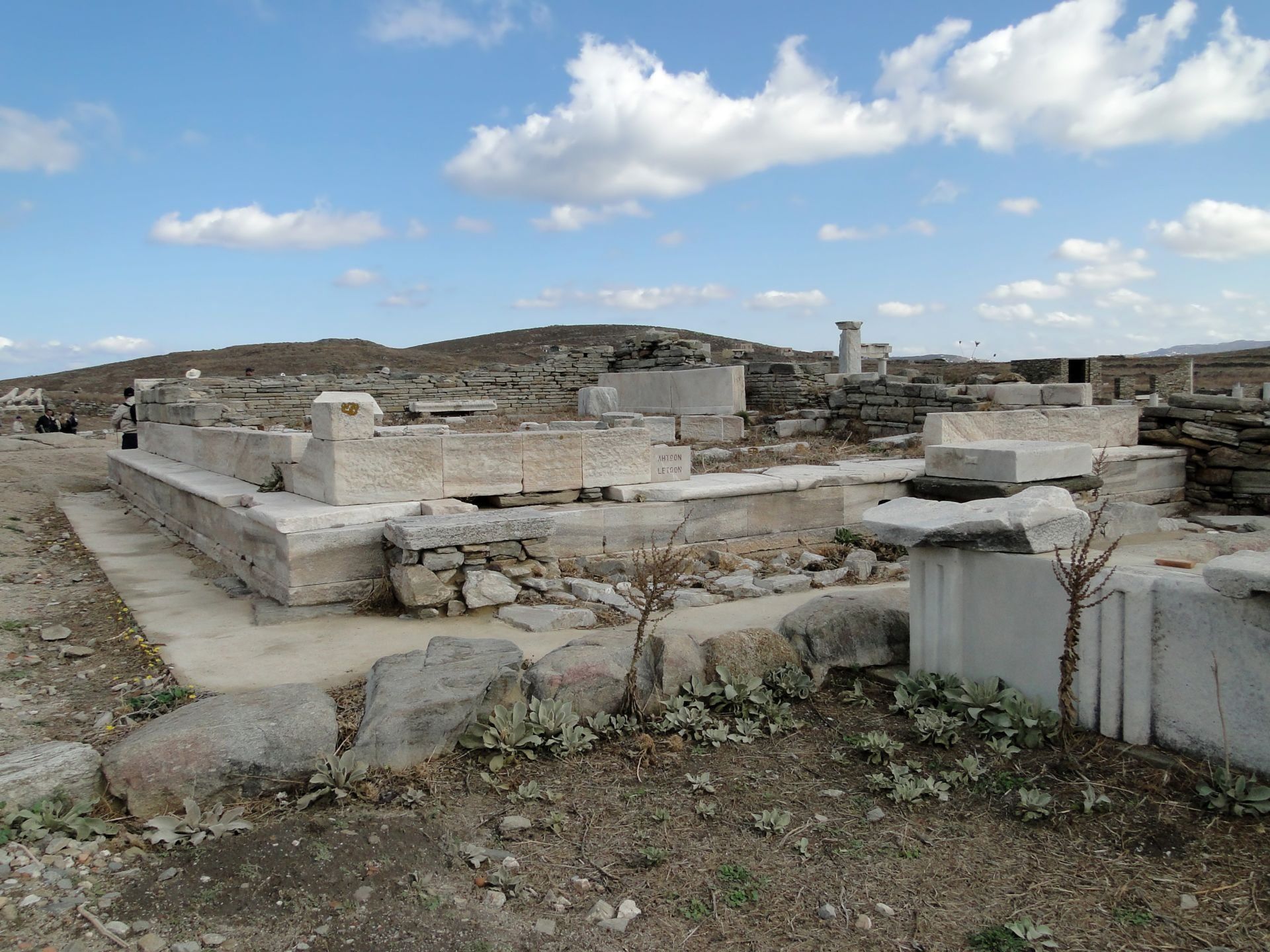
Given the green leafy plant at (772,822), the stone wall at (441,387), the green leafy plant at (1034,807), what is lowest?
the green leafy plant at (772,822)

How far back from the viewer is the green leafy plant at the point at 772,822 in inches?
113

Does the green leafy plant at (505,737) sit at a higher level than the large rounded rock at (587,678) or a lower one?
lower

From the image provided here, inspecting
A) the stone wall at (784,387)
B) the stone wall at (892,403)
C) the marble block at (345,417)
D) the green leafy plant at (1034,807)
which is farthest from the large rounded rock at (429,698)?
the stone wall at (784,387)

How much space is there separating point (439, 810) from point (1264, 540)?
11.9 feet

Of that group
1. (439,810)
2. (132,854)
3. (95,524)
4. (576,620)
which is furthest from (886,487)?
(95,524)

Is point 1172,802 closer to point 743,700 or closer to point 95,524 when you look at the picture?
point 743,700

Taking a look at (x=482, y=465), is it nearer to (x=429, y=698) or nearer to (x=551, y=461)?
(x=551, y=461)

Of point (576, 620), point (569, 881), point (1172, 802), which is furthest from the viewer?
point (576, 620)

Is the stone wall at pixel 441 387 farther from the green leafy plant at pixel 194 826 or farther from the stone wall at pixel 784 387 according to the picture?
the green leafy plant at pixel 194 826

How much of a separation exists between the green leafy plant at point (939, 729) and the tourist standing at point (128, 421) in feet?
48.6

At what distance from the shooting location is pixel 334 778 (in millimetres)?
3119

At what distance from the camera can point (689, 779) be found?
319 cm

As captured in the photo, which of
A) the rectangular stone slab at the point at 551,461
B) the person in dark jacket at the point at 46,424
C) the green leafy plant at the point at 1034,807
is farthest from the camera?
the person in dark jacket at the point at 46,424

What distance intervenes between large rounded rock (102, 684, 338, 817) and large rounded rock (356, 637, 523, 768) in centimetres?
19
